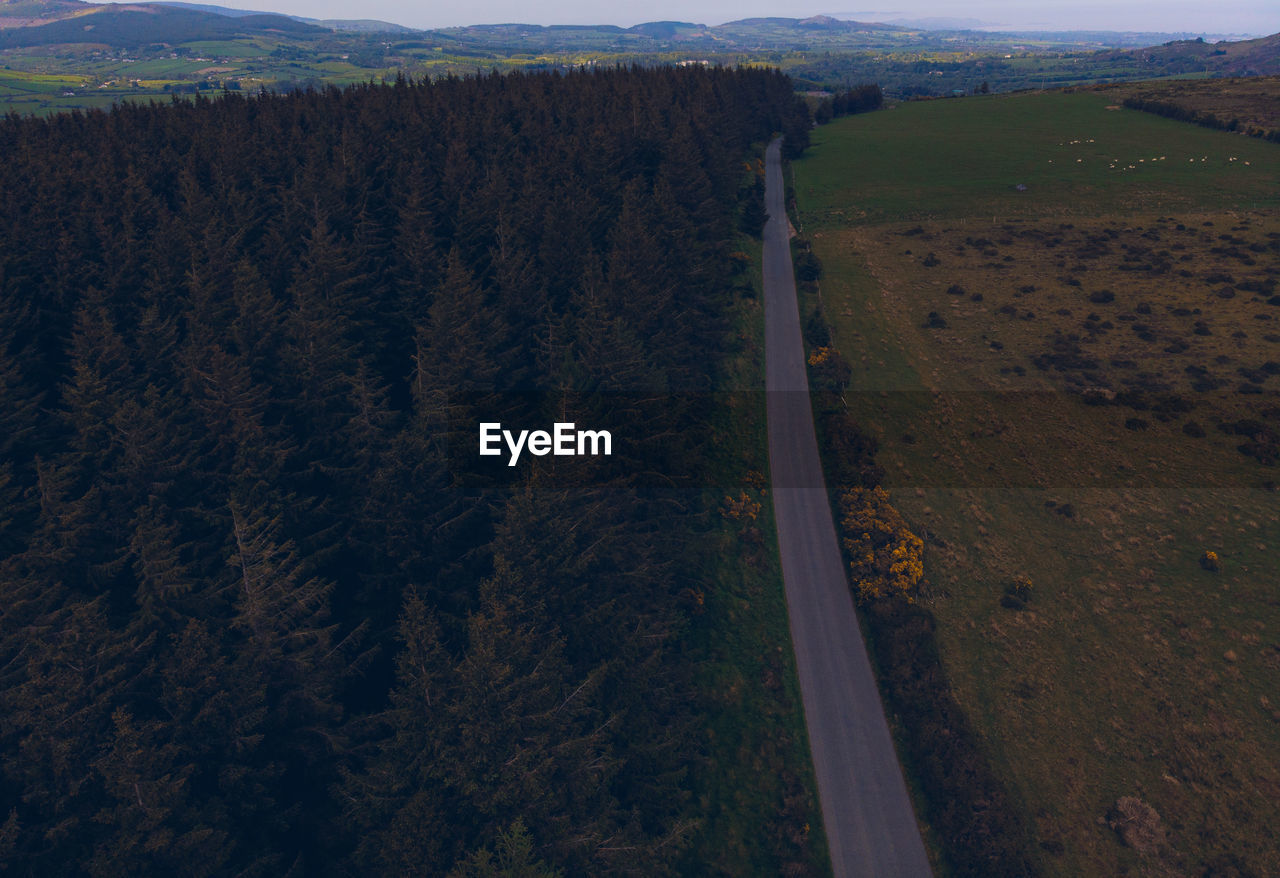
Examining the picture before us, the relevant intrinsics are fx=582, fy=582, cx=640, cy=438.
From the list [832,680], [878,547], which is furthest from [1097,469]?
[832,680]

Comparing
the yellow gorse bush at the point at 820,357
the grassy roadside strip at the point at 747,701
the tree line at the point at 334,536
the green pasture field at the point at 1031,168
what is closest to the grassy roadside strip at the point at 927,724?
the grassy roadside strip at the point at 747,701

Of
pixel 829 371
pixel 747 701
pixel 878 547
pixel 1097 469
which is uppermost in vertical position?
pixel 829 371

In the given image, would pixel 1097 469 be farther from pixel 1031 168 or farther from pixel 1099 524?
pixel 1031 168

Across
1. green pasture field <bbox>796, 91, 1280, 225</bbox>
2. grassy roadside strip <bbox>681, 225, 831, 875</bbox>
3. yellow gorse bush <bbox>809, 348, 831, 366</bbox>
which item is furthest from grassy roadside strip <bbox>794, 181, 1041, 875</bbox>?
green pasture field <bbox>796, 91, 1280, 225</bbox>

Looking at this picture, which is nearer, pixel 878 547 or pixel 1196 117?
pixel 878 547

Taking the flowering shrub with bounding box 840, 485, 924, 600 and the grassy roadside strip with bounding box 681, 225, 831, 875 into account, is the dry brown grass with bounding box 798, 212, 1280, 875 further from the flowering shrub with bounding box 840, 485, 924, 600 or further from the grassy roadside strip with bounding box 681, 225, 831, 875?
the grassy roadside strip with bounding box 681, 225, 831, 875

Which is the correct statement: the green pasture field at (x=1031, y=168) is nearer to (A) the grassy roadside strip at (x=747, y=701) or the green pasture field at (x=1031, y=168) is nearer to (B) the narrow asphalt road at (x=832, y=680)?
(B) the narrow asphalt road at (x=832, y=680)
